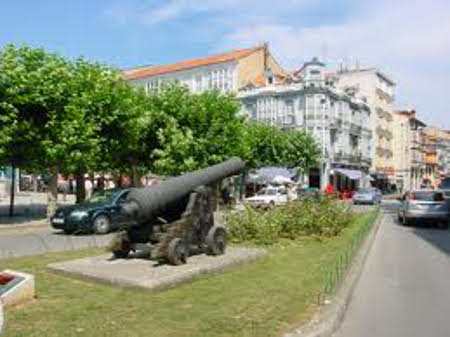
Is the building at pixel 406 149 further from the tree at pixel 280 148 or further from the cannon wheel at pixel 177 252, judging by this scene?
the cannon wheel at pixel 177 252

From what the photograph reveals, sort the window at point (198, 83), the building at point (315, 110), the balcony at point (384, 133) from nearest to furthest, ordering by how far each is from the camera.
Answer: the building at point (315, 110) → the window at point (198, 83) → the balcony at point (384, 133)

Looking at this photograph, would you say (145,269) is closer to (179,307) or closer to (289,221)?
(179,307)

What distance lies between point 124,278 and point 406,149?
10429 cm

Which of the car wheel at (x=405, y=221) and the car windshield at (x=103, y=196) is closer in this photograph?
the car windshield at (x=103, y=196)

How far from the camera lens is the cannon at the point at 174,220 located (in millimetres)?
10562

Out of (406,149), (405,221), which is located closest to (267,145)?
(405,221)

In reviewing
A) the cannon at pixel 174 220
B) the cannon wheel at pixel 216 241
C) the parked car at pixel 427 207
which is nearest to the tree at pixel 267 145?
the parked car at pixel 427 207

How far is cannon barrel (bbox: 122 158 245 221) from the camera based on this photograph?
34.4ft

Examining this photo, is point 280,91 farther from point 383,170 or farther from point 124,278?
point 124,278

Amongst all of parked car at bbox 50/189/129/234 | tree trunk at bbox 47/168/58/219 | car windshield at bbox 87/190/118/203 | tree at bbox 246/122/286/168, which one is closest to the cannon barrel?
parked car at bbox 50/189/129/234

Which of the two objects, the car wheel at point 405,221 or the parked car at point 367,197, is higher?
the parked car at point 367,197

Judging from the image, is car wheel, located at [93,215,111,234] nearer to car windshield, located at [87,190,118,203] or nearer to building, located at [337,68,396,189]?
car windshield, located at [87,190,118,203]

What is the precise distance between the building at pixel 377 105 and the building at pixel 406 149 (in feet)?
21.0

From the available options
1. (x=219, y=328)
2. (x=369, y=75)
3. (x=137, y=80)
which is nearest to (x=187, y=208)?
(x=219, y=328)
